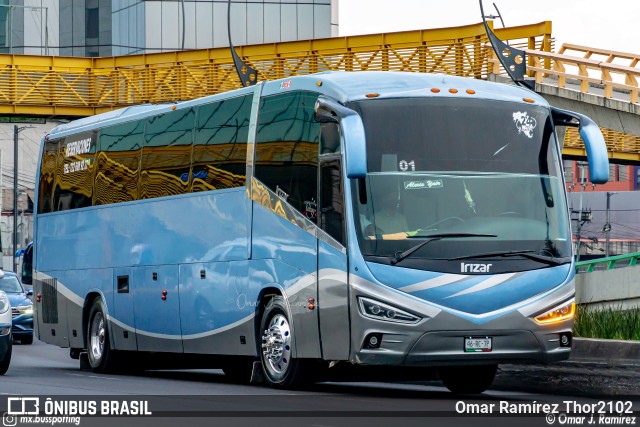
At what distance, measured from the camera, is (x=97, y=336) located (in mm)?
21547

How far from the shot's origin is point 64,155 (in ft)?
75.1

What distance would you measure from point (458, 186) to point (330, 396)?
8.04 feet

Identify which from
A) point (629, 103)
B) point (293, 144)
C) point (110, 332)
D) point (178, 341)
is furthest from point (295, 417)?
point (629, 103)

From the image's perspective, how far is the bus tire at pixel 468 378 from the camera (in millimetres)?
16172

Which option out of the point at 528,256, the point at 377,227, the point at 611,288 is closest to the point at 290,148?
the point at 377,227

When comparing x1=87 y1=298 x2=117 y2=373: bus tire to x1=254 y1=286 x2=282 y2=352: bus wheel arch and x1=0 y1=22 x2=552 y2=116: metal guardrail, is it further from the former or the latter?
x1=0 y1=22 x2=552 y2=116: metal guardrail

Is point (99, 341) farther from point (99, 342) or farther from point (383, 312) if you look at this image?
point (383, 312)

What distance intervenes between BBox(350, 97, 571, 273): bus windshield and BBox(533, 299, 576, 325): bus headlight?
1.44 feet

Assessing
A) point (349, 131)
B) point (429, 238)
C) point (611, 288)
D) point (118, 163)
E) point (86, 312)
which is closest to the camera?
point (349, 131)

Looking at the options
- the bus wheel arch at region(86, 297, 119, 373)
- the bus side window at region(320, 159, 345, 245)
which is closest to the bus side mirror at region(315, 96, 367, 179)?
the bus side window at region(320, 159, 345, 245)

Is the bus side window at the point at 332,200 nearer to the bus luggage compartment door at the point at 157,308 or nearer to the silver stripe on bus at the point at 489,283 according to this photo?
the silver stripe on bus at the point at 489,283

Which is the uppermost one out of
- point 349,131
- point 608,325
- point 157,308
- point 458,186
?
point 349,131

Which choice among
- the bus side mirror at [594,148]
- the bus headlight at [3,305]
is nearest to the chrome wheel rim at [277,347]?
the bus side mirror at [594,148]

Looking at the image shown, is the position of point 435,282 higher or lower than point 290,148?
lower
